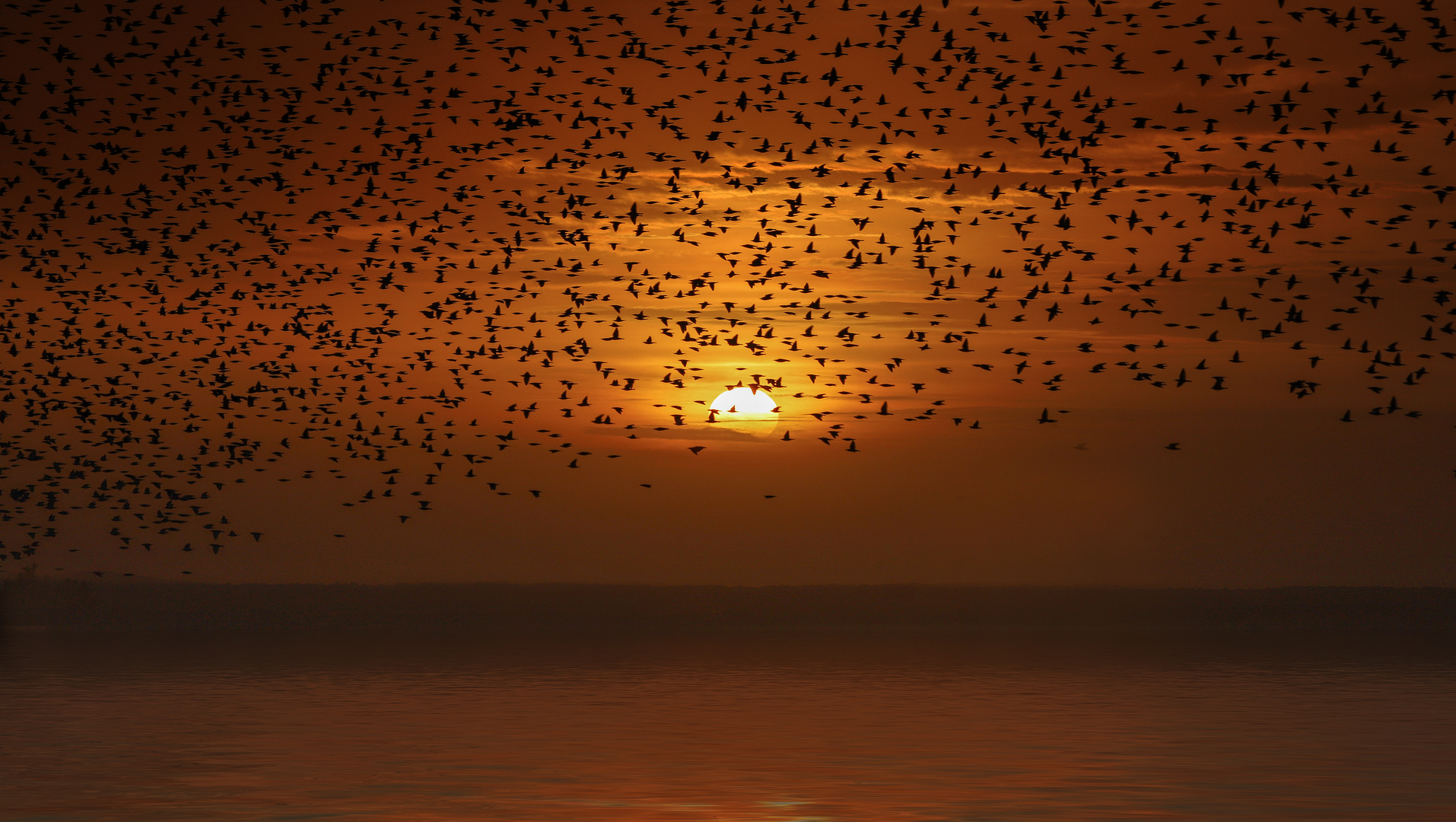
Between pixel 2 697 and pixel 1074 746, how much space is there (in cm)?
5288

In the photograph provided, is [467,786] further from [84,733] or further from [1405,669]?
[1405,669]

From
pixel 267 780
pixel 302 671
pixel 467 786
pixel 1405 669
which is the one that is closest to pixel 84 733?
pixel 267 780

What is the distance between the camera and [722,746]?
5456cm

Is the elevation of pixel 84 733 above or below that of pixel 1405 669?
below

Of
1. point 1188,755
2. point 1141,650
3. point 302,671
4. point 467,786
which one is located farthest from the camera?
point 1141,650

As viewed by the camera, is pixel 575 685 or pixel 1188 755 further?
pixel 575 685

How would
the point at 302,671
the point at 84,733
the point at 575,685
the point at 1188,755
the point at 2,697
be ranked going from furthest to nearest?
the point at 302,671, the point at 575,685, the point at 2,697, the point at 84,733, the point at 1188,755

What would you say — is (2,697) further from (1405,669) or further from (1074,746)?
(1405,669)

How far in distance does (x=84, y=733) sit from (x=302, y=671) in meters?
56.7

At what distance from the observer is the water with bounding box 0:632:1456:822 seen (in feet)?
128

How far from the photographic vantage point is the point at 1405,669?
400 ft

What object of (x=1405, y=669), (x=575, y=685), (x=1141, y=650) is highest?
(x=1141, y=650)

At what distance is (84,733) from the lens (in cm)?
5950

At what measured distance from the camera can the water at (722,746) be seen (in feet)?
128
